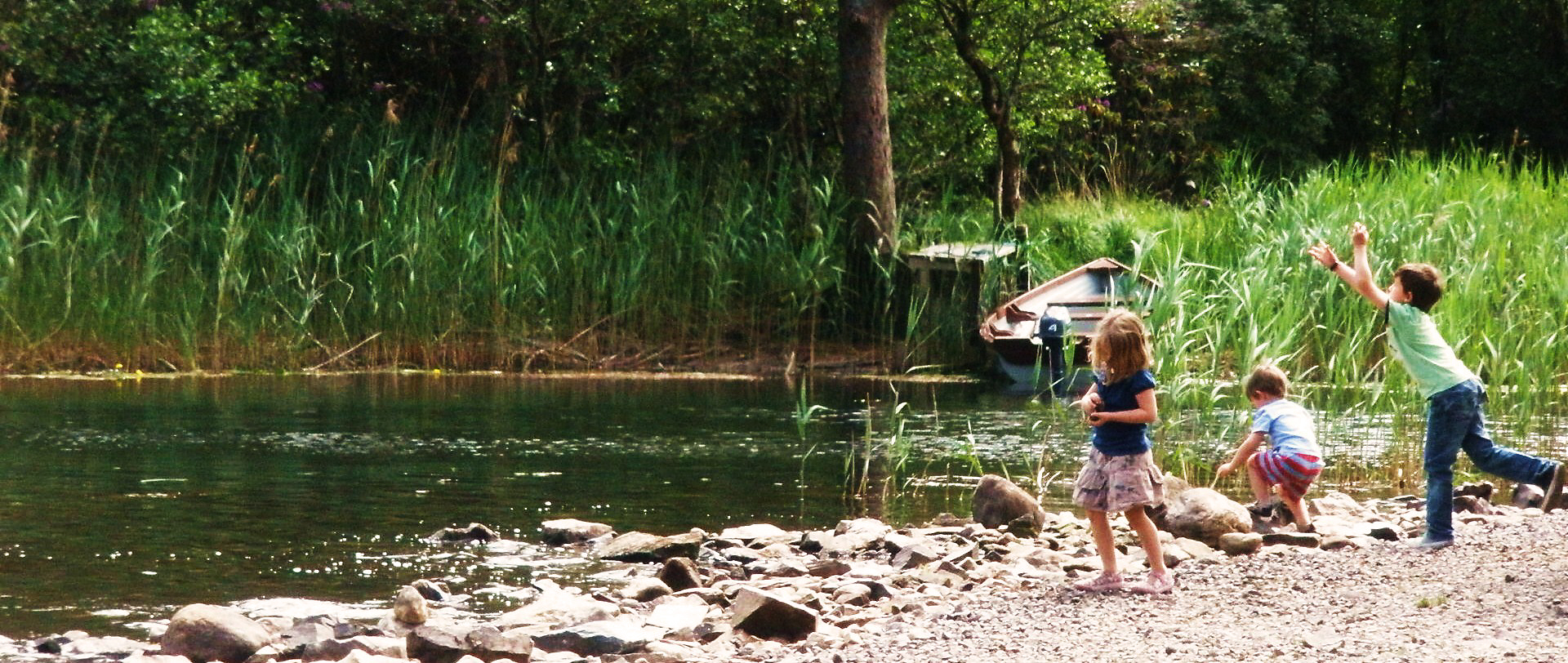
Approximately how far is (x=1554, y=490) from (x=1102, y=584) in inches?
99.7

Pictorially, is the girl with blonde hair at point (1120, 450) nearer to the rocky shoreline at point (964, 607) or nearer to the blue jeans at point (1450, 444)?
the rocky shoreline at point (964, 607)

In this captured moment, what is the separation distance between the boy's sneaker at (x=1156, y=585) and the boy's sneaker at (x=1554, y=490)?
2360mm

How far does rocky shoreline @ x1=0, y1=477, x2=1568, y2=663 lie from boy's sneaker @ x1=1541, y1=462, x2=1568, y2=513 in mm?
129

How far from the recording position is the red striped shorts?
6.84 metres

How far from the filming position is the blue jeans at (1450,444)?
638 centimetres

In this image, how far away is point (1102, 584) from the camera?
5.71 m

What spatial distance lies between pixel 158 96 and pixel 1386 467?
1108 centimetres

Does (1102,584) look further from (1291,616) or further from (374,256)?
(374,256)

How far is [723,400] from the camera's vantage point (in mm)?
12852

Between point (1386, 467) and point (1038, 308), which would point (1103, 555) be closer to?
point (1386, 467)

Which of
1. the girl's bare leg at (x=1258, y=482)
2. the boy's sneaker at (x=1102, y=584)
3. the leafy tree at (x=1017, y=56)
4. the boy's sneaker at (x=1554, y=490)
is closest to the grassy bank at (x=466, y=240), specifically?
the leafy tree at (x=1017, y=56)

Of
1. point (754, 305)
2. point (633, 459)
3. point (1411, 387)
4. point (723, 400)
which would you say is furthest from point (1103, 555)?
point (754, 305)

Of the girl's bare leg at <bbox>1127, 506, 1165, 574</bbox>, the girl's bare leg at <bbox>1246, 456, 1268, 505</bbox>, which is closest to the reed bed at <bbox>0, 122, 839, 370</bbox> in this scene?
the girl's bare leg at <bbox>1246, 456, 1268, 505</bbox>

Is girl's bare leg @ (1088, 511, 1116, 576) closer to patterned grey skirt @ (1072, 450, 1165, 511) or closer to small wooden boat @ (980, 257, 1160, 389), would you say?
patterned grey skirt @ (1072, 450, 1165, 511)
